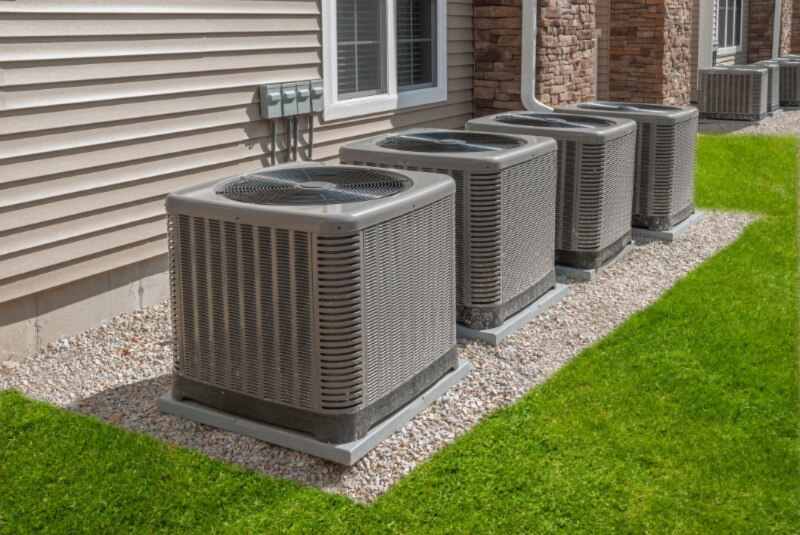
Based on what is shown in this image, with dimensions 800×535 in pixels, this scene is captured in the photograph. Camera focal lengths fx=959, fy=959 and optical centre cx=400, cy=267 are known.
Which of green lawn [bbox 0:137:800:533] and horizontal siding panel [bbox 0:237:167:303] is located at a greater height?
horizontal siding panel [bbox 0:237:167:303]

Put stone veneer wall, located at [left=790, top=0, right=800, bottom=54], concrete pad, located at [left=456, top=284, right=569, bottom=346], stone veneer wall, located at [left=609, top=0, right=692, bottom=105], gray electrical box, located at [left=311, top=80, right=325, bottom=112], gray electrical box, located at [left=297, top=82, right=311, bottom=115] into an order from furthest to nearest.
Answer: stone veneer wall, located at [left=790, top=0, right=800, bottom=54]
stone veneer wall, located at [left=609, top=0, right=692, bottom=105]
gray electrical box, located at [left=311, top=80, right=325, bottom=112]
gray electrical box, located at [left=297, top=82, right=311, bottom=115]
concrete pad, located at [left=456, top=284, right=569, bottom=346]

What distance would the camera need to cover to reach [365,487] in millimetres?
3529

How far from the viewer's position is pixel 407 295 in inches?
153

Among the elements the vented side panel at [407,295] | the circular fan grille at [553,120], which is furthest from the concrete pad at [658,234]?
the vented side panel at [407,295]

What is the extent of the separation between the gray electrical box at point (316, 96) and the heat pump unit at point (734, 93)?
960 centimetres

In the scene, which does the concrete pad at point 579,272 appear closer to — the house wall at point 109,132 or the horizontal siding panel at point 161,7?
the house wall at point 109,132

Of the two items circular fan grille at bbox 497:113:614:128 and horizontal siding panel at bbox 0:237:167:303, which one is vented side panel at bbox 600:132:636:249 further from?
horizontal siding panel at bbox 0:237:167:303

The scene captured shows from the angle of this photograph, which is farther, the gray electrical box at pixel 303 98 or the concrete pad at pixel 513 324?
the gray electrical box at pixel 303 98

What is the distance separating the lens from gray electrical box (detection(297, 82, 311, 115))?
245 inches

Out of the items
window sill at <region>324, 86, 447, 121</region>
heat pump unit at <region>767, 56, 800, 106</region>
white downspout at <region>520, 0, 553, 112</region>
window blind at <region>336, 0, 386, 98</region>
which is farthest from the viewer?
heat pump unit at <region>767, 56, 800, 106</region>

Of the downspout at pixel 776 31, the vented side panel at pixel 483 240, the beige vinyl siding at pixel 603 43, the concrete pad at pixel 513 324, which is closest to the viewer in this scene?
the vented side panel at pixel 483 240

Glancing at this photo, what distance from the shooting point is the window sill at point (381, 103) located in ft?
21.8

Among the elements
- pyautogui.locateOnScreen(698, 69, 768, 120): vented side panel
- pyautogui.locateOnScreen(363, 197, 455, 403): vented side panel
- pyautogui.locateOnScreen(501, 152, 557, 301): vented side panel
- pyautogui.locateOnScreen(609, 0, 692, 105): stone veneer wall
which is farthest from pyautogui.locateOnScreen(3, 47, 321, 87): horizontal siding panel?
pyautogui.locateOnScreen(698, 69, 768, 120): vented side panel

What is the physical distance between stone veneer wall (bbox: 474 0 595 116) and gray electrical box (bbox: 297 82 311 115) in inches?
102
